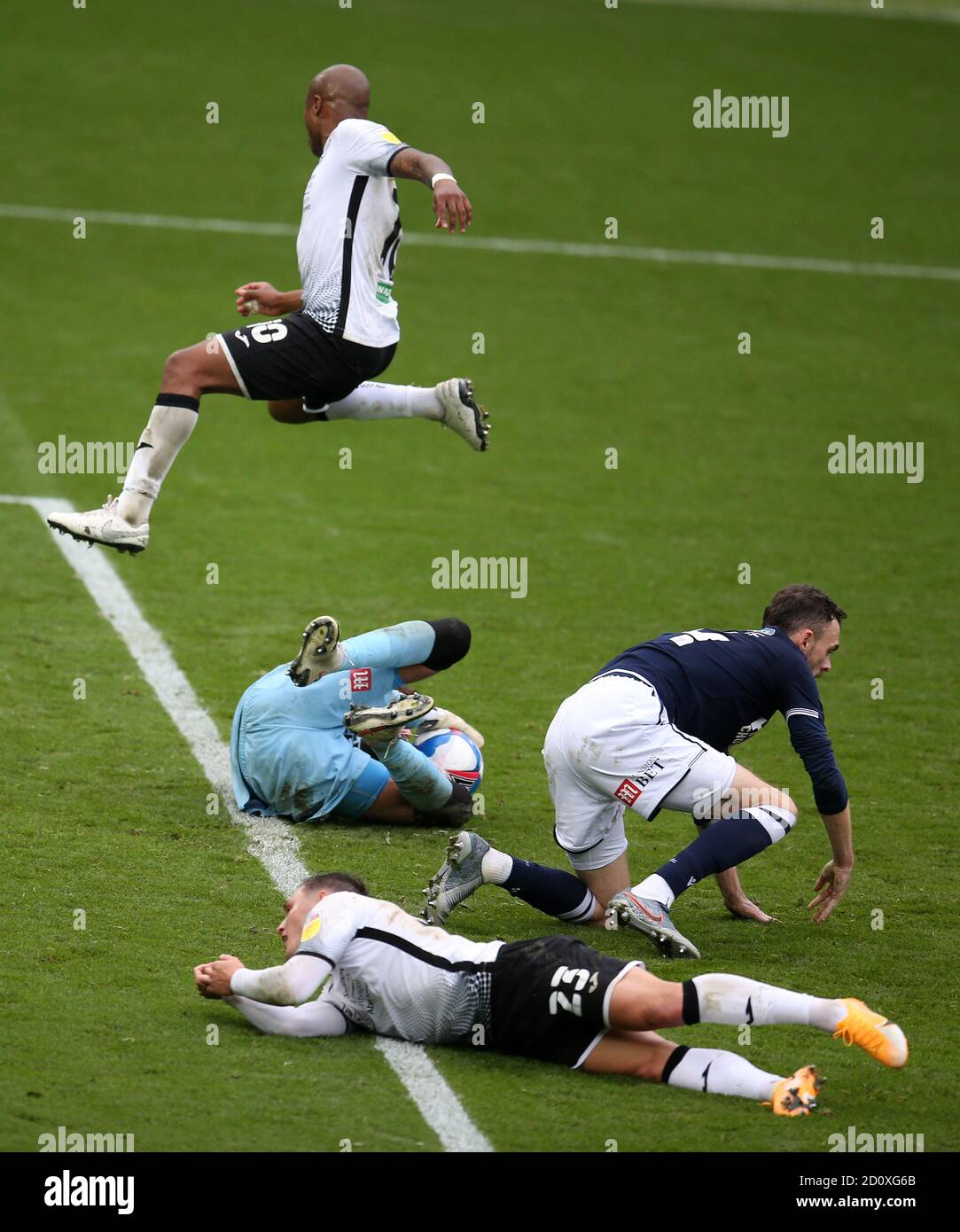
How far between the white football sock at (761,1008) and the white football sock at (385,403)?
367 cm

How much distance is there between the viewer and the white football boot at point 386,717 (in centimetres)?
753

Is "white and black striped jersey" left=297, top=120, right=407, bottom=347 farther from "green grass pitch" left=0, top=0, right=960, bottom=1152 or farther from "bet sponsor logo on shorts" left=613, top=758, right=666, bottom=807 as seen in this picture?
"green grass pitch" left=0, top=0, right=960, bottom=1152

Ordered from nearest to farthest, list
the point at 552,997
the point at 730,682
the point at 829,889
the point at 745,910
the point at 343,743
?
the point at 552,997
the point at 829,889
the point at 730,682
the point at 745,910
the point at 343,743

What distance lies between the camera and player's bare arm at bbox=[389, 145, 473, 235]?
686cm

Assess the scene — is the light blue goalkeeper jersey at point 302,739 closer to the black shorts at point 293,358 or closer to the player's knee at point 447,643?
the player's knee at point 447,643

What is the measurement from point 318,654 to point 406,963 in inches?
85.2

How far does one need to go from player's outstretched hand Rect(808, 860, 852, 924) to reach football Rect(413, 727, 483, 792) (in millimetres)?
1984

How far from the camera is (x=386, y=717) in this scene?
7523mm

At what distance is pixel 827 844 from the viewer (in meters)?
8.62

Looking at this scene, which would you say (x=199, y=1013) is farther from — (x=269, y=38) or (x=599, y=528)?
(x=269, y=38)

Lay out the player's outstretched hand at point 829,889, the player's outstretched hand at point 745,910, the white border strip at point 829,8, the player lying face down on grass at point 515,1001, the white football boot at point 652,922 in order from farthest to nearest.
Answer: the white border strip at point 829,8, the player's outstretched hand at point 745,910, the player's outstretched hand at point 829,889, the white football boot at point 652,922, the player lying face down on grass at point 515,1001

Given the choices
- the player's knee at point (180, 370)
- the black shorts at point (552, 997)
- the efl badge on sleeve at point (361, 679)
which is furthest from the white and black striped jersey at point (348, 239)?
the black shorts at point (552, 997)

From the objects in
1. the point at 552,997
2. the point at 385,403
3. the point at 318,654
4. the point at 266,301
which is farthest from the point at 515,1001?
the point at 266,301

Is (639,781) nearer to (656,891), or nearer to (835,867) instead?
(656,891)
